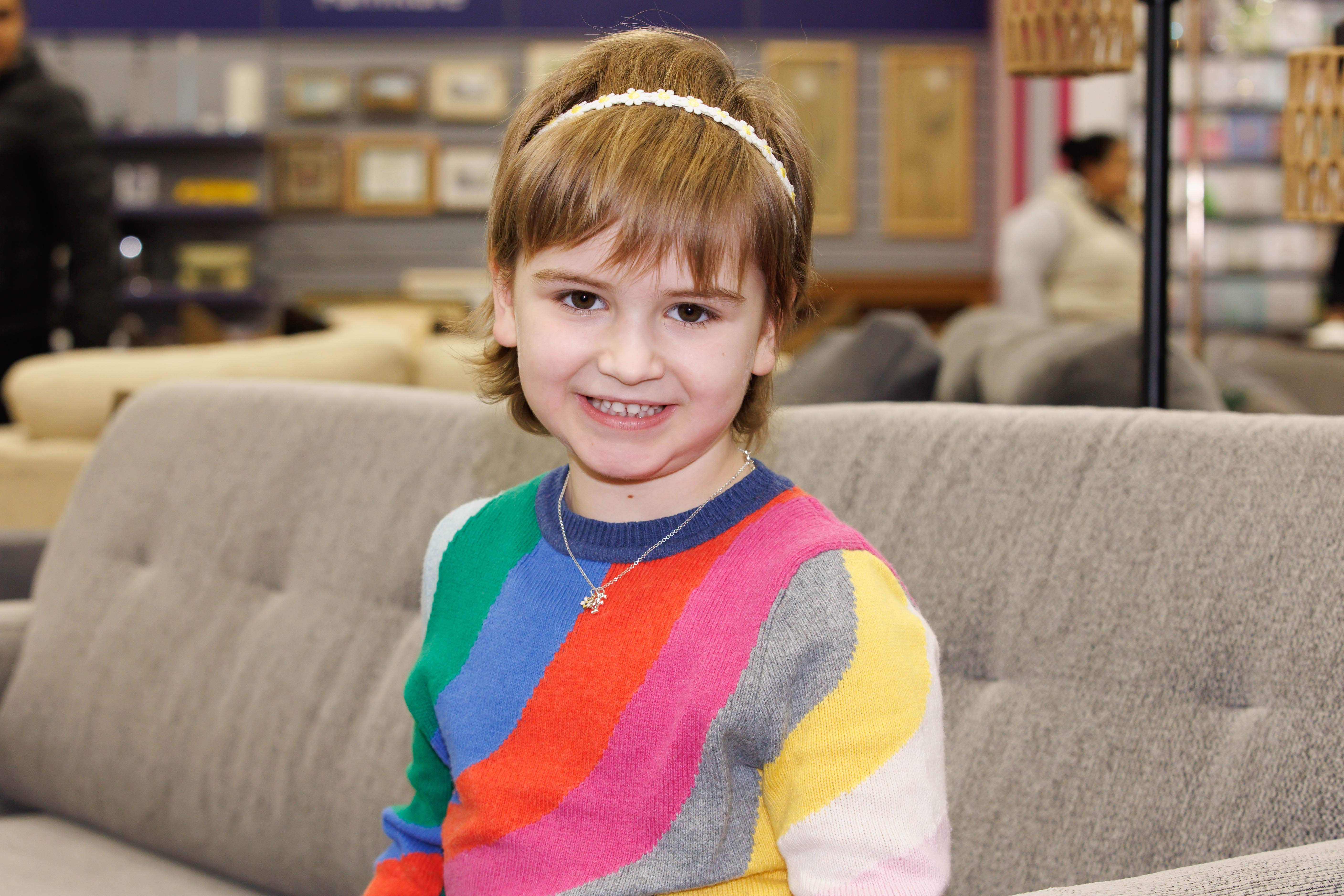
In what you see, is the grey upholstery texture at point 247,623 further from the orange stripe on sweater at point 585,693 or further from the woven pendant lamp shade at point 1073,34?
the woven pendant lamp shade at point 1073,34

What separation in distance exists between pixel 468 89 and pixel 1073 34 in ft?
22.2

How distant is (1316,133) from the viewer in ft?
4.45

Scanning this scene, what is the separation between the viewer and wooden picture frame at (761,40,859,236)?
794 cm

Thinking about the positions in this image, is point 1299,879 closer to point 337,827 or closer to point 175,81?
point 337,827

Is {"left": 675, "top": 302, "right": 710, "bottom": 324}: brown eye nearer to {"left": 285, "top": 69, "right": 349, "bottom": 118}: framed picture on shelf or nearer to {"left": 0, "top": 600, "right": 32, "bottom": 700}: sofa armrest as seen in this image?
{"left": 0, "top": 600, "right": 32, "bottom": 700}: sofa armrest

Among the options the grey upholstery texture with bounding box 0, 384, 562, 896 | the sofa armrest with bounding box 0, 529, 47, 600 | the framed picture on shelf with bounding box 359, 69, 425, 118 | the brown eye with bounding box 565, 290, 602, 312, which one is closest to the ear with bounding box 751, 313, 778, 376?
the brown eye with bounding box 565, 290, 602, 312

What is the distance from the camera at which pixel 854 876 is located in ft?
2.45

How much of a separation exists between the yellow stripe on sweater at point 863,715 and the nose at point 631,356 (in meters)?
0.18

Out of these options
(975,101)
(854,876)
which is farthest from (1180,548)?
(975,101)

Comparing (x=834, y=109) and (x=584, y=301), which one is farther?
(x=834, y=109)

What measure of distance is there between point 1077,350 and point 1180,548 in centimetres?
75

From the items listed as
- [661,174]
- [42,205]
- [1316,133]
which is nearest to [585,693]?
[661,174]

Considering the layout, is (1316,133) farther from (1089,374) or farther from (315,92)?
(315,92)

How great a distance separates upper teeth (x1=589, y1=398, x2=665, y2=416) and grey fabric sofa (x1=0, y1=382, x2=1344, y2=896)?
0.38 meters
